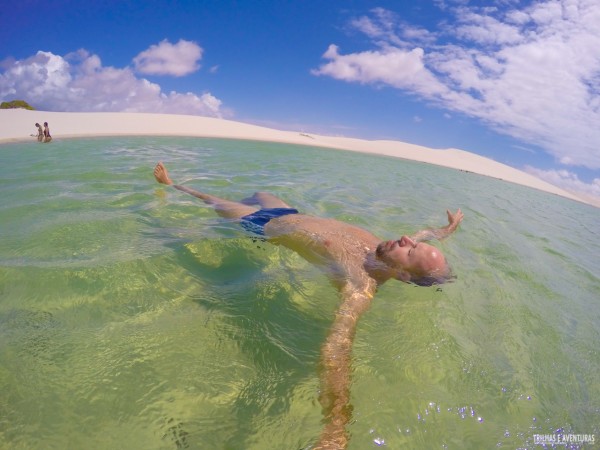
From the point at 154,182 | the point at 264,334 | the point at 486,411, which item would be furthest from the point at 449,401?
the point at 154,182

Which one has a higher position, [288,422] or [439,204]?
[439,204]

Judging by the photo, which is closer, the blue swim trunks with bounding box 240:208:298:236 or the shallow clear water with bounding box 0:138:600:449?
the shallow clear water with bounding box 0:138:600:449

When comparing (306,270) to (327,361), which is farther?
(306,270)

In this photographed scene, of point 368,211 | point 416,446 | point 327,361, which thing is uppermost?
point 368,211

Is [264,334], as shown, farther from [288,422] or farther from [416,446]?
[416,446]

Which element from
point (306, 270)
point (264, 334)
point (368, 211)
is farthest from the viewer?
point (368, 211)

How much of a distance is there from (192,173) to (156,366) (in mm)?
7969

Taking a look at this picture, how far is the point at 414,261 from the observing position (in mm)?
3477

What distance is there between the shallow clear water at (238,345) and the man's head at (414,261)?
0.18 m

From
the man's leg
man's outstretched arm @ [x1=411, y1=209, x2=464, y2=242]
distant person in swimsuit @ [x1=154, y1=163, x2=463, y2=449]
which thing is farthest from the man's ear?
the man's leg

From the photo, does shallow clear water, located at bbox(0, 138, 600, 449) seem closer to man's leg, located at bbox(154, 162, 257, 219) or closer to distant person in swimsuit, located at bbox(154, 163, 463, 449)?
distant person in swimsuit, located at bbox(154, 163, 463, 449)

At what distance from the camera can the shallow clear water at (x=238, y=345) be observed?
182cm

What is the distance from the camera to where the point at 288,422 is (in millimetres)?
1877

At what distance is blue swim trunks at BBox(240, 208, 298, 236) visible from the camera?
4.49 m
